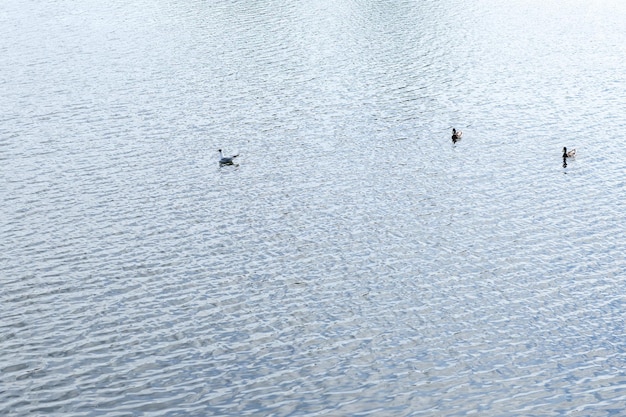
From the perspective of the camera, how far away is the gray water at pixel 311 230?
34312 mm

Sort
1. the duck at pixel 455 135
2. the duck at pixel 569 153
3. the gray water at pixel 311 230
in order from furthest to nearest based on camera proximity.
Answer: the duck at pixel 455 135, the duck at pixel 569 153, the gray water at pixel 311 230

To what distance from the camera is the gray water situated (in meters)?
34.3

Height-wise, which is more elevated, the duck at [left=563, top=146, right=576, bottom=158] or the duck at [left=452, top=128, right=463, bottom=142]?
the duck at [left=452, top=128, right=463, bottom=142]

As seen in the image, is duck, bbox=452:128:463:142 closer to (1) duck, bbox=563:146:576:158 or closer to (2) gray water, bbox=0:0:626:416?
(2) gray water, bbox=0:0:626:416

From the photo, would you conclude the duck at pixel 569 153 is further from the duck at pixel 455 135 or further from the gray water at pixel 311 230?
the duck at pixel 455 135

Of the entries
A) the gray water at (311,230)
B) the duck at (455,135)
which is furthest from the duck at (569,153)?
the duck at (455,135)

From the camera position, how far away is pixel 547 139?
61.2 m

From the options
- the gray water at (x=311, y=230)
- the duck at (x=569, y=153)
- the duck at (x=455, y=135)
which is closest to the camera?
the gray water at (x=311, y=230)

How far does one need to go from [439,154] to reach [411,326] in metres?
23.5

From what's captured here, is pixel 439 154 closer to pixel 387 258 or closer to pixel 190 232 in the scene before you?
pixel 387 258

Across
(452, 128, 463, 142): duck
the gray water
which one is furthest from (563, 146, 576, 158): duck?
(452, 128, 463, 142): duck

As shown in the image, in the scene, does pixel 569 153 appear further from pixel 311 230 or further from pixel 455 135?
pixel 311 230

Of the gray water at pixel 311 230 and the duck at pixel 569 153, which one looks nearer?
the gray water at pixel 311 230

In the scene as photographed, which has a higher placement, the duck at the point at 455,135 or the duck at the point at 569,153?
the duck at the point at 455,135
